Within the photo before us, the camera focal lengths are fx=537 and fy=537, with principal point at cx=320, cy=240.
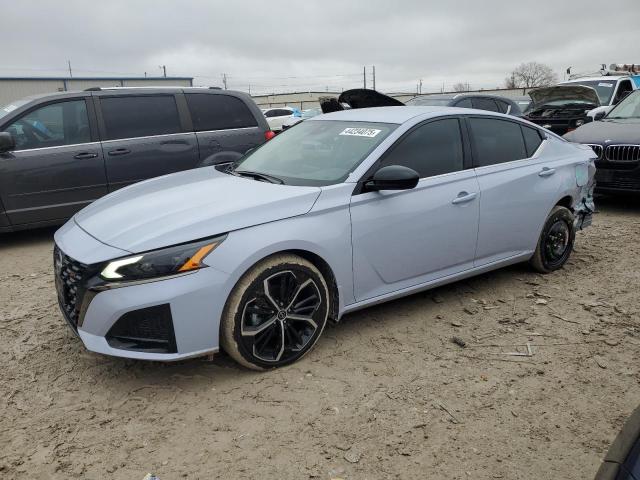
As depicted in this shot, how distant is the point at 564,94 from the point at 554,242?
861 cm

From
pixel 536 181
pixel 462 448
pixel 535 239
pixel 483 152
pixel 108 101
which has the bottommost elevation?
pixel 462 448

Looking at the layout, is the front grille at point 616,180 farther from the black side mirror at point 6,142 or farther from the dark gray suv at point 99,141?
the black side mirror at point 6,142

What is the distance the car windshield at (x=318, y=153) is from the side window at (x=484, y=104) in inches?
264

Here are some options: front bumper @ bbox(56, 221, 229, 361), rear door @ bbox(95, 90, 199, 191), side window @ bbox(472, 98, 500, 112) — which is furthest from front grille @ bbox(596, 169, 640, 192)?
front bumper @ bbox(56, 221, 229, 361)

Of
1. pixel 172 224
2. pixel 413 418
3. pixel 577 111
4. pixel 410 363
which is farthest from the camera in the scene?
pixel 577 111

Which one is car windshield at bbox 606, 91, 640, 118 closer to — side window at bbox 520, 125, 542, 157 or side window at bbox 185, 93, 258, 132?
side window at bbox 520, 125, 542, 157

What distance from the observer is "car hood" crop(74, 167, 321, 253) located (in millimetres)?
2996

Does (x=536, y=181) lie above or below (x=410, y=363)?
above

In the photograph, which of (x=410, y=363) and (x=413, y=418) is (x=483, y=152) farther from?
(x=413, y=418)

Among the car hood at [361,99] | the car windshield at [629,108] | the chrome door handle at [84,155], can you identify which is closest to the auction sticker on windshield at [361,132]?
the chrome door handle at [84,155]

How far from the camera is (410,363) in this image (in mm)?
3402

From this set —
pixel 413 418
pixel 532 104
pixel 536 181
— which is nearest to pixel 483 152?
pixel 536 181

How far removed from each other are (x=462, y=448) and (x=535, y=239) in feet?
8.43

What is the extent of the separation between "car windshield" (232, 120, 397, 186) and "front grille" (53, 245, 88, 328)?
4.60 ft
